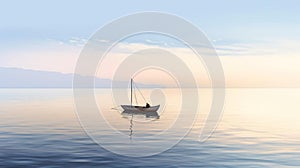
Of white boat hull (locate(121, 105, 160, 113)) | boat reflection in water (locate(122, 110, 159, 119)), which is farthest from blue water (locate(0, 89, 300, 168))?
boat reflection in water (locate(122, 110, 159, 119))

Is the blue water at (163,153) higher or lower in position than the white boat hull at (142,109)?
lower

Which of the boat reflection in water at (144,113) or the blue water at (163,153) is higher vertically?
the boat reflection in water at (144,113)

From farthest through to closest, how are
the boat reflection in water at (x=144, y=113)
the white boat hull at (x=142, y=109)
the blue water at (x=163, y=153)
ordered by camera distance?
the boat reflection in water at (x=144, y=113), the white boat hull at (x=142, y=109), the blue water at (x=163, y=153)

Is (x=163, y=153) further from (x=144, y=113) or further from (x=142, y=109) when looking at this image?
(x=144, y=113)

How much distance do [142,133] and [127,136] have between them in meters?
6.88

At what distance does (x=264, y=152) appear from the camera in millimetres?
52250

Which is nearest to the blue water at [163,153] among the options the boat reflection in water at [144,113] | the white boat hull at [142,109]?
the white boat hull at [142,109]

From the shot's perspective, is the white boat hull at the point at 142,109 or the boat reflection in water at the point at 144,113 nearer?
the white boat hull at the point at 142,109

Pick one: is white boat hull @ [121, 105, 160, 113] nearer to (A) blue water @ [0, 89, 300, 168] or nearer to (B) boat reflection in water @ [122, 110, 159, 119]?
(B) boat reflection in water @ [122, 110, 159, 119]

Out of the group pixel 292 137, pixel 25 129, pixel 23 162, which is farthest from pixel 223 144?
pixel 25 129

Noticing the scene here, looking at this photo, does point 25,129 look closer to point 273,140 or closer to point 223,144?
point 223,144

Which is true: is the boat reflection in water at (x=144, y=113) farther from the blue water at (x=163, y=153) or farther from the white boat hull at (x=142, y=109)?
the blue water at (x=163, y=153)

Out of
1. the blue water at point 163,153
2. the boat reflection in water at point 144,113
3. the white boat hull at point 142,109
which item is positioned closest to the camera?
the blue water at point 163,153

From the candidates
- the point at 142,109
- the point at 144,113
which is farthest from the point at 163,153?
the point at 144,113
